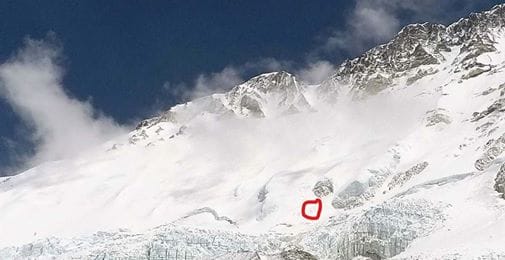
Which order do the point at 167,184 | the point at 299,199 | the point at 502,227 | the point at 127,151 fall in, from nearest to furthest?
the point at 502,227 → the point at 299,199 → the point at 167,184 → the point at 127,151

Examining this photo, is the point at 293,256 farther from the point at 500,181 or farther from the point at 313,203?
the point at 313,203

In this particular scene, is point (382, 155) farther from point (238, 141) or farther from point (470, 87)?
point (238, 141)

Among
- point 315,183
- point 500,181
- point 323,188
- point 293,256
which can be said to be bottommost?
point 293,256

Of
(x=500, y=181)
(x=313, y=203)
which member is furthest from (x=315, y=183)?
(x=500, y=181)

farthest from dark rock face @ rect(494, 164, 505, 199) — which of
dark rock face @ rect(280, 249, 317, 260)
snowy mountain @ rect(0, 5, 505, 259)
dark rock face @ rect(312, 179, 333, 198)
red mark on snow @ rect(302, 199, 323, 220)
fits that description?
dark rock face @ rect(312, 179, 333, 198)

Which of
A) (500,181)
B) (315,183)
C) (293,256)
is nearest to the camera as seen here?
(293,256)

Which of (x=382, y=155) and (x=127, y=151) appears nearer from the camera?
(x=382, y=155)

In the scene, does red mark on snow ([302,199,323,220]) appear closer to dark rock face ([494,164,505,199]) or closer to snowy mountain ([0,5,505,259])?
snowy mountain ([0,5,505,259])

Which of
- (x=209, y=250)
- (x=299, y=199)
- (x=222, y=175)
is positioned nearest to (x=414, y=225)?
(x=209, y=250)
